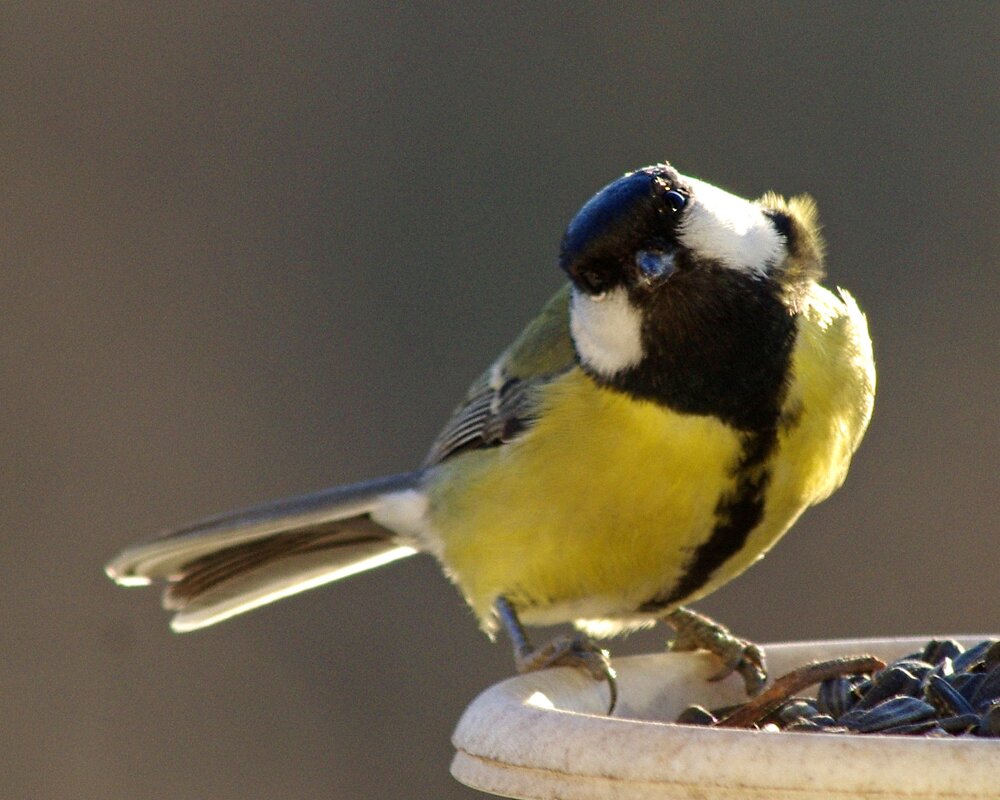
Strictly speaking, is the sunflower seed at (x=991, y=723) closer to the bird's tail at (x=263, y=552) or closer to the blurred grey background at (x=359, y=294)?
the bird's tail at (x=263, y=552)

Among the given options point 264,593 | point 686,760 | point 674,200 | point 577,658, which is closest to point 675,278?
point 674,200

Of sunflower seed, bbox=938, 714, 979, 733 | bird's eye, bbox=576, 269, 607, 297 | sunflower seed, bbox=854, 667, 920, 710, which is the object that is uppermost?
bird's eye, bbox=576, 269, 607, 297

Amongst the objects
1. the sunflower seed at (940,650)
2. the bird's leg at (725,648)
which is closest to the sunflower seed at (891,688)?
the sunflower seed at (940,650)

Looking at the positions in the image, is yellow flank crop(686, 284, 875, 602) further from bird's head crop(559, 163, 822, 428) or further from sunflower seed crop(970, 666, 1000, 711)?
sunflower seed crop(970, 666, 1000, 711)

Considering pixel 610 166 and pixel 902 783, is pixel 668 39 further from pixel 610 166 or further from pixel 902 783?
pixel 902 783

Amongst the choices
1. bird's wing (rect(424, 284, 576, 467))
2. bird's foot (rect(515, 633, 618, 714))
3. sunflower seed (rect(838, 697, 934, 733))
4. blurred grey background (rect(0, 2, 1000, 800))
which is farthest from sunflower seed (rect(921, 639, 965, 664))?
blurred grey background (rect(0, 2, 1000, 800))

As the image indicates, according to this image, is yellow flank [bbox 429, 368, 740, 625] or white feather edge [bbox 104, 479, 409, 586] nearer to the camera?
yellow flank [bbox 429, 368, 740, 625]
